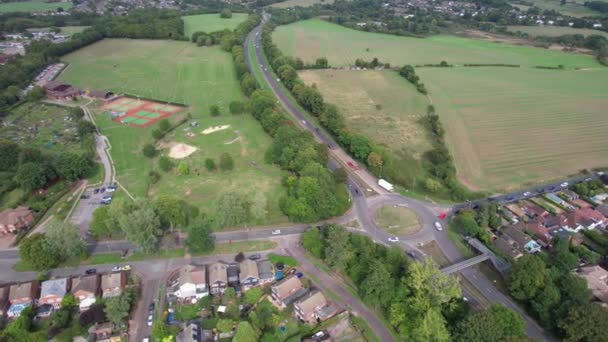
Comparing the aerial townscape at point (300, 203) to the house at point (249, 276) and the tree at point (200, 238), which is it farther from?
the house at point (249, 276)

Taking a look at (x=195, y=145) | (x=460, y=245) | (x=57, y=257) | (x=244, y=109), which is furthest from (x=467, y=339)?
(x=244, y=109)

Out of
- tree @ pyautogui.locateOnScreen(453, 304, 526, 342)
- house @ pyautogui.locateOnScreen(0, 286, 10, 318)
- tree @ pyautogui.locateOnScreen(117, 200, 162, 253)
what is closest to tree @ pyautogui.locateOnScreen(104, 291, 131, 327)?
tree @ pyautogui.locateOnScreen(117, 200, 162, 253)

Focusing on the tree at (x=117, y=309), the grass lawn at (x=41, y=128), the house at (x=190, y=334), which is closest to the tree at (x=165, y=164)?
the grass lawn at (x=41, y=128)

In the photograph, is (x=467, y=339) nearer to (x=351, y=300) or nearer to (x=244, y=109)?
(x=351, y=300)

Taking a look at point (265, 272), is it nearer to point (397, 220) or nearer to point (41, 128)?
point (397, 220)

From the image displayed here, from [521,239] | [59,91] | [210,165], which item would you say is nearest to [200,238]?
[210,165]
